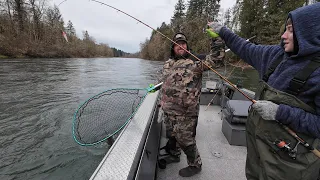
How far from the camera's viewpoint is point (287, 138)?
3.50 feet

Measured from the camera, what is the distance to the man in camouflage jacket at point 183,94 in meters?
2.11

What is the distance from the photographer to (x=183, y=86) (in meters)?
2.12

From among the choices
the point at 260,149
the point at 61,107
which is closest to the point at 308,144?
the point at 260,149

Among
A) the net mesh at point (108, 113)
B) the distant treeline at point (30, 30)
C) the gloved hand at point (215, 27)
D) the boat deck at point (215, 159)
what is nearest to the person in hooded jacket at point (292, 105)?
the gloved hand at point (215, 27)

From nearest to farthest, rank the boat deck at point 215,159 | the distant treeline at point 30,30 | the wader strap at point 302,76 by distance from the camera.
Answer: the wader strap at point 302,76 < the boat deck at point 215,159 < the distant treeline at point 30,30

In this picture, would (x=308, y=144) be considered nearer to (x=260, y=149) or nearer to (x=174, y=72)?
(x=260, y=149)

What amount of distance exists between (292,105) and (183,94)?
120cm

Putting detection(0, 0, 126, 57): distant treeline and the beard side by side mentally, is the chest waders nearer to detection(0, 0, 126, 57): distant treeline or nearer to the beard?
the beard

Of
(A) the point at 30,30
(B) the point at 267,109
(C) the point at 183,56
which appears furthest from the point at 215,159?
(A) the point at 30,30

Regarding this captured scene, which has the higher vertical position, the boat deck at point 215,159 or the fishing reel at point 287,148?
the fishing reel at point 287,148

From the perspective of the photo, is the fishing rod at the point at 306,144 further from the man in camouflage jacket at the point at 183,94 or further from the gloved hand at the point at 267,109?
the man in camouflage jacket at the point at 183,94

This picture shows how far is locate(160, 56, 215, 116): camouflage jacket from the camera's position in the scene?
2098mm

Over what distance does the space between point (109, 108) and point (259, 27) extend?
1068 inches

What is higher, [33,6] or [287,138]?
[33,6]
